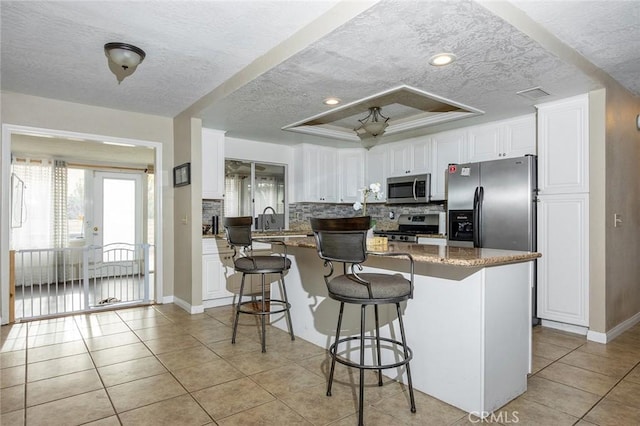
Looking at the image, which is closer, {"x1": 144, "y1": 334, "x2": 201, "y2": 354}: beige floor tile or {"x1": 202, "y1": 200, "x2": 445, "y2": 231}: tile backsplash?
{"x1": 144, "y1": 334, "x2": 201, "y2": 354}: beige floor tile

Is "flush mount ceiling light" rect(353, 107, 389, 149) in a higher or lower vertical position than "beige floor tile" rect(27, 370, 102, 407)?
higher

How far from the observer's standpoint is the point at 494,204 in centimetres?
394

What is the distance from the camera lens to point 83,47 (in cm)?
271

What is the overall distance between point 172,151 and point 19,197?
3442 mm

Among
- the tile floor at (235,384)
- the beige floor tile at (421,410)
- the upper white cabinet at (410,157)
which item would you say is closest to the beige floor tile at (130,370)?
the tile floor at (235,384)

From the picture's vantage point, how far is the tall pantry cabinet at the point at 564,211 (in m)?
3.36

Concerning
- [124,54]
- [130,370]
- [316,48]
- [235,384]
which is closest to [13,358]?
[130,370]

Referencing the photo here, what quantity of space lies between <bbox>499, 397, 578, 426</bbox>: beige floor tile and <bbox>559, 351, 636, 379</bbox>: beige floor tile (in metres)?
0.86

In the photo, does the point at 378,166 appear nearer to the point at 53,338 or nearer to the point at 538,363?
the point at 538,363

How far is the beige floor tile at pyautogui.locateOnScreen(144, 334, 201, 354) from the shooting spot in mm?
3064

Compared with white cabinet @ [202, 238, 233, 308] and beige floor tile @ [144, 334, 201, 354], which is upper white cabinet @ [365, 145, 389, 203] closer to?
white cabinet @ [202, 238, 233, 308]

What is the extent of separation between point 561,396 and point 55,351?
12.4 feet

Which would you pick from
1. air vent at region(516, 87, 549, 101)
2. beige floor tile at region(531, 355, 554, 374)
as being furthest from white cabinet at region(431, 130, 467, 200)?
beige floor tile at region(531, 355, 554, 374)

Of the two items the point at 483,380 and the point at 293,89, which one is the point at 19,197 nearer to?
the point at 293,89
